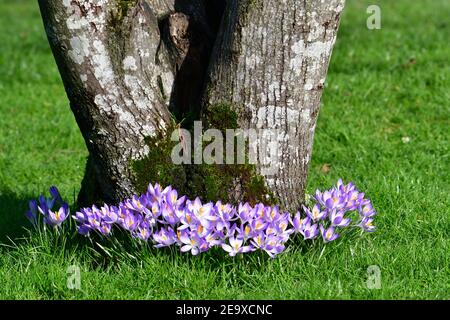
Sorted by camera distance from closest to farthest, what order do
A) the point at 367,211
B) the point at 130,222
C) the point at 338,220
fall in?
the point at 130,222 → the point at 338,220 → the point at 367,211

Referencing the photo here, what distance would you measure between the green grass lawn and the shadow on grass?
0.04 ft

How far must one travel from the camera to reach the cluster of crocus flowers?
408 cm

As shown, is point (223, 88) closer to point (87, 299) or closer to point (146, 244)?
point (146, 244)

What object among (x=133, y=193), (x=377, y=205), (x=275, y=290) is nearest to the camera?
(x=275, y=290)

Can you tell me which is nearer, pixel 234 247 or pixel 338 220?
pixel 234 247

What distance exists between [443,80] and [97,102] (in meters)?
4.23

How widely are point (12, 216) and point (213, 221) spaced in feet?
6.48

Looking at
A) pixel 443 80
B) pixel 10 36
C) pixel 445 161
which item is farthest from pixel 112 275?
pixel 10 36

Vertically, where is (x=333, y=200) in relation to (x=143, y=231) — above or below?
above

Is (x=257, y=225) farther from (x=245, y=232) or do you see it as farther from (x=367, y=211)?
(x=367, y=211)

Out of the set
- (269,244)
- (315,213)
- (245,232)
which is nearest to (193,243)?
(245,232)

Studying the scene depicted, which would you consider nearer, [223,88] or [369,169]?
[223,88]

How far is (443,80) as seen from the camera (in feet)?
24.6

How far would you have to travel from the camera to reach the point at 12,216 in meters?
5.57
